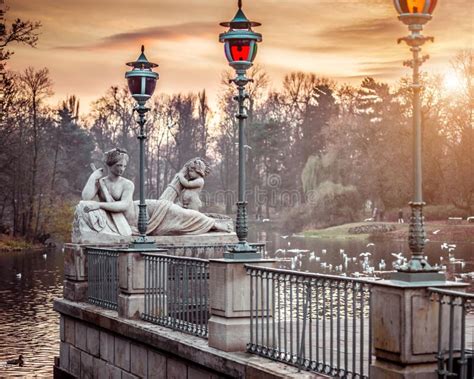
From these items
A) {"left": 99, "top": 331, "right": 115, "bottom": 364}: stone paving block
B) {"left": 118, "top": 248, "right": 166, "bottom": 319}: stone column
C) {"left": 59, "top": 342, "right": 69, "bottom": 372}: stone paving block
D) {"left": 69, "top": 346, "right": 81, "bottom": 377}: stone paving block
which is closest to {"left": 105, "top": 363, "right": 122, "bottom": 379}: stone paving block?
{"left": 99, "top": 331, "right": 115, "bottom": 364}: stone paving block

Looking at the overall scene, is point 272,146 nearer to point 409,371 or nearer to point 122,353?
point 122,353

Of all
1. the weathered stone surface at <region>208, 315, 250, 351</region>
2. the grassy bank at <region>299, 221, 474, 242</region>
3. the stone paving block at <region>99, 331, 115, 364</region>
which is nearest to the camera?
the weathered stone surface at <region>208, 315, 250, 351</region>

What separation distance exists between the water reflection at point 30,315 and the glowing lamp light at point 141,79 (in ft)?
20.5

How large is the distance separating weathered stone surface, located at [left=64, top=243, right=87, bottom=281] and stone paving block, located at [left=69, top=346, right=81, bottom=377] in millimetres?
1297

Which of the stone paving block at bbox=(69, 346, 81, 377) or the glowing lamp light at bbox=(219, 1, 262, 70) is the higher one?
the glowing lamp light at bbox=(219, 1, 262, 70)

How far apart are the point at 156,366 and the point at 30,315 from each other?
49.0ft

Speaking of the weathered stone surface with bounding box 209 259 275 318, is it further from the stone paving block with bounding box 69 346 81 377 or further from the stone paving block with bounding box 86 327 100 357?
the stone paving block with bounding box 69 346 81 377

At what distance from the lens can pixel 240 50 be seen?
12797 millimetres

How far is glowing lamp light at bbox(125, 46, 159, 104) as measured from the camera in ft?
56.7

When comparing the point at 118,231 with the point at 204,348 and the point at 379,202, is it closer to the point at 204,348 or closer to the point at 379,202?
the point at 204,348

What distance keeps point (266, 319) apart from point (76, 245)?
24.0 ft

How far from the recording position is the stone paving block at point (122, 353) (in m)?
15.5

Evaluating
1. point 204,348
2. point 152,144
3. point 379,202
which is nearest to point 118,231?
point 204,348

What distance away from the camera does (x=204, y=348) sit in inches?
492
